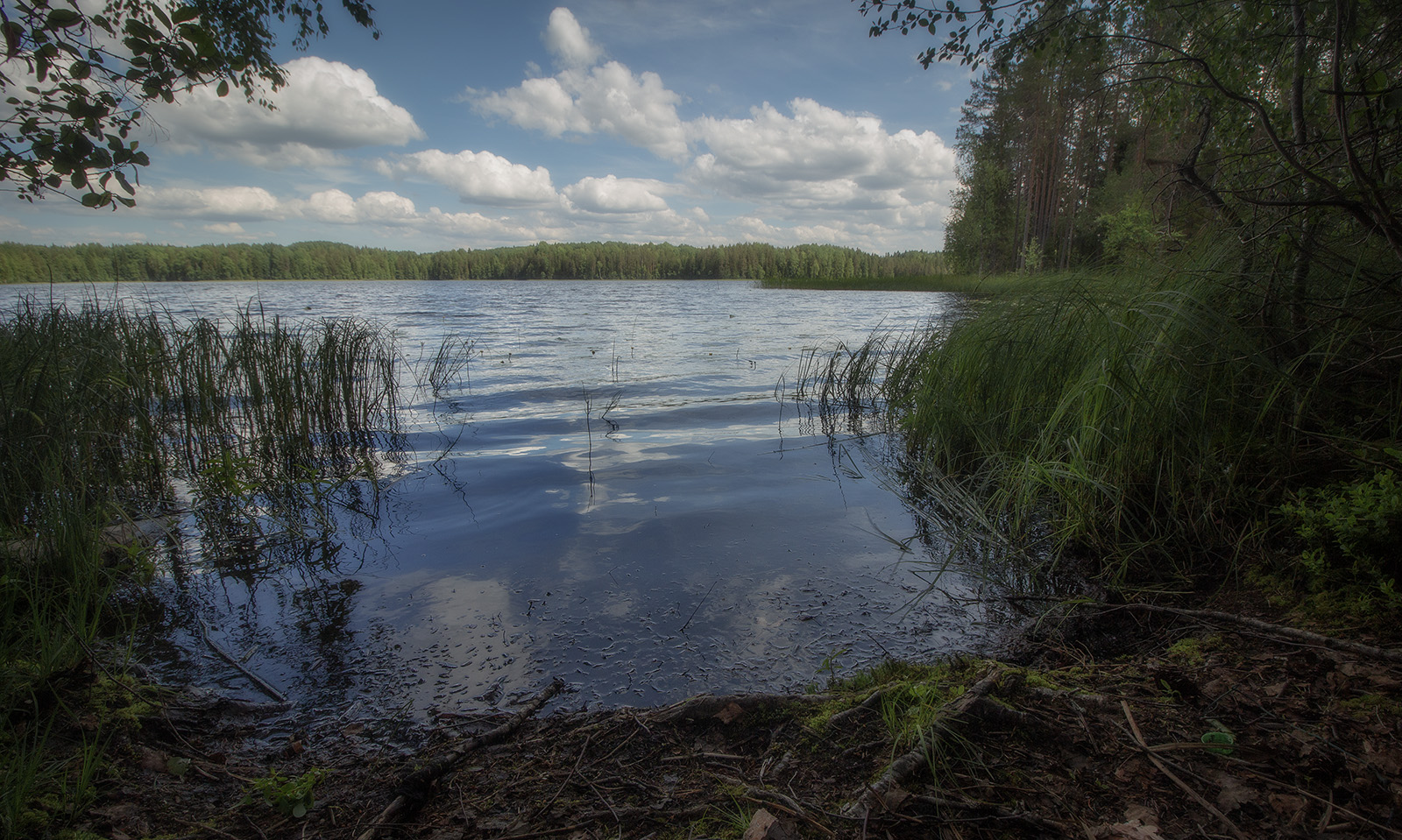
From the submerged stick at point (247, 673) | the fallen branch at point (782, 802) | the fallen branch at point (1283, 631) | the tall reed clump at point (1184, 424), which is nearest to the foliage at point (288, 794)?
the submerged stick at point (247, 673)

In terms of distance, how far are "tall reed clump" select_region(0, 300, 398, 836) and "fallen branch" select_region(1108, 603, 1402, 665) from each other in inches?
150

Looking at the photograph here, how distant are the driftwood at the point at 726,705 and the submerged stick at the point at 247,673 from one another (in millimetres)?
1651

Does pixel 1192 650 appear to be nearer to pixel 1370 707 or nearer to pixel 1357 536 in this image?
pixel 1370 707

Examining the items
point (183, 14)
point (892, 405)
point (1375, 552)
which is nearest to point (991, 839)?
point (1375, 552)

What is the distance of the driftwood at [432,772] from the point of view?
1776 mm

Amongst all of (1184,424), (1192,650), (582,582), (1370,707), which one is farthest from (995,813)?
(1184,424)

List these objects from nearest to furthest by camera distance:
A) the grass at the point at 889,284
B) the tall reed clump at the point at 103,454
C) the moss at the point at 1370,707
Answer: the moss at the point at 1370,707 < the tall reed clump at the point at 103,454 < the grass at the point at 889,284

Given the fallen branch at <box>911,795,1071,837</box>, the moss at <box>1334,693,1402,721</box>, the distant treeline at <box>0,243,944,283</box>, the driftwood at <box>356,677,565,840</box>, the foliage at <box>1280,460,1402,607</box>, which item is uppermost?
the distant treeline at <box>0,243,944,283</box>

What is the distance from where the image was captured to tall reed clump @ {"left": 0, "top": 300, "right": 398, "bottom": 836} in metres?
2.09

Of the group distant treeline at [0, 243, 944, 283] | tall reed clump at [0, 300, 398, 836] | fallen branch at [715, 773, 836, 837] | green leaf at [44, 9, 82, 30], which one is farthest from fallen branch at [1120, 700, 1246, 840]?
distant treeline at [0, 243, 944, 283]

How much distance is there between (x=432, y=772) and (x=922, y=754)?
148cm

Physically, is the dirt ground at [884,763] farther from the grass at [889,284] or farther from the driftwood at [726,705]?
the grass at [889,284]

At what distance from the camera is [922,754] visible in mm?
1738

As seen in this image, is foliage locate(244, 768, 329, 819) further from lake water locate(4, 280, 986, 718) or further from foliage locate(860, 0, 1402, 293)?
foliage locate(860, 0, 1402, 293)
